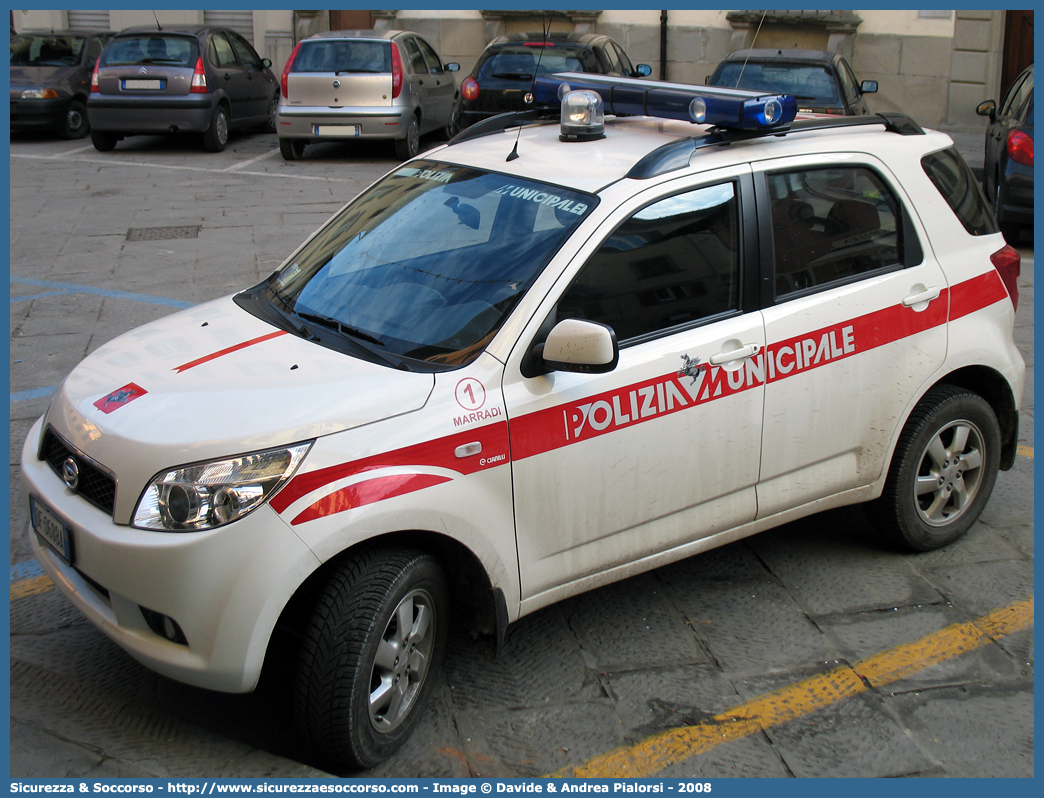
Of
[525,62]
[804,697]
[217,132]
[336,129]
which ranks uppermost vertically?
[525,62]

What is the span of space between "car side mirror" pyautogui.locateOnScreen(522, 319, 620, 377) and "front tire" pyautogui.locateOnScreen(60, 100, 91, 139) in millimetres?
15001

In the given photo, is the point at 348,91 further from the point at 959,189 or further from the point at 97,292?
the point at 959,189

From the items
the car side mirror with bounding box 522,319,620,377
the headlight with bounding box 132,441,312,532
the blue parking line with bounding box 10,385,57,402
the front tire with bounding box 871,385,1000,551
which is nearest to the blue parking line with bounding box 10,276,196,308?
the blue parking line with bounding box 10,385,57,402

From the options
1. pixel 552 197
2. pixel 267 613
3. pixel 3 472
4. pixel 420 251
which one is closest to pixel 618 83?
pixel 552 197

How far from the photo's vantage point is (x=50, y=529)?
3209 mm

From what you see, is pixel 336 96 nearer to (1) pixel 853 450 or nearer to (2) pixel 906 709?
(1) pixel 853 450

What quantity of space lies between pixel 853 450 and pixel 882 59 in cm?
1717

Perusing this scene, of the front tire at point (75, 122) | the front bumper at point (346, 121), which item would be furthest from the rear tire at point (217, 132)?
the front tire at point (75, 122)

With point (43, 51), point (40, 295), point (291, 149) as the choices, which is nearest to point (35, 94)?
point (43, 51)

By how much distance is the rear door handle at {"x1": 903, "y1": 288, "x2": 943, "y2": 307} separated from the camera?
4062 millimetres

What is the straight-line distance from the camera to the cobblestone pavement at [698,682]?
321cm

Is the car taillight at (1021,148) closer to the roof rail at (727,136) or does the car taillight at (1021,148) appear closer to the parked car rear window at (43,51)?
the roof rail at (727,136)

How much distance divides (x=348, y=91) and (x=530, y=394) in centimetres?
1129

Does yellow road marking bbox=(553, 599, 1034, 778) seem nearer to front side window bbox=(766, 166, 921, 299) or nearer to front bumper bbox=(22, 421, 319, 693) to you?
front bumper bbox=(22, 421, 319, 693)
